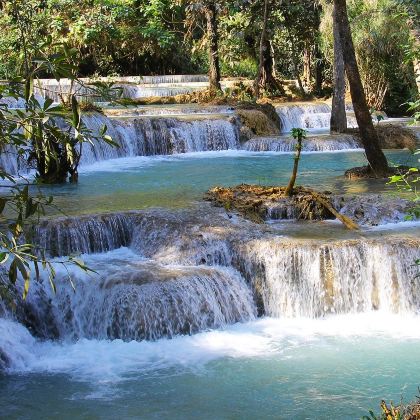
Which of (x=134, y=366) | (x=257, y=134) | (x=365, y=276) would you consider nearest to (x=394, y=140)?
(x=257, y=134)

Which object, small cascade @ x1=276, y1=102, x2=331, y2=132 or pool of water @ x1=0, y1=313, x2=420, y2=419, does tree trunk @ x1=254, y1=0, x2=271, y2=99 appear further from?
pool of water @ x1=0, y1=313, x2=420, y2=419

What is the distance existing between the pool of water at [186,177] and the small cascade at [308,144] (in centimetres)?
36

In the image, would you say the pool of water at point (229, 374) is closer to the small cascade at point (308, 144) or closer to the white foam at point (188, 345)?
the white foam at point (188, 345)

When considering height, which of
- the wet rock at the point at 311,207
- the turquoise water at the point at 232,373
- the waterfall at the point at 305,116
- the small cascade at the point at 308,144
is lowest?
the turquoise water at the point at 232,373

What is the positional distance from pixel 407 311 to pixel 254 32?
16831mm

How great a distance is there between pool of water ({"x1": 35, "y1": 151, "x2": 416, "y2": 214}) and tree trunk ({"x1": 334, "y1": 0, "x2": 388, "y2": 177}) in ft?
1.89

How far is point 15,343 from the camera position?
751 centimetres

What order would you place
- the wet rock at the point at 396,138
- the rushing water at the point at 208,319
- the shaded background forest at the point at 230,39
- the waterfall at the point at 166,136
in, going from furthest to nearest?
the shaded background forest at the point at 230,39, the wet rock at the point at 396,138, the waterfall at the point at 166,136, the rushing water at the point at 208,319

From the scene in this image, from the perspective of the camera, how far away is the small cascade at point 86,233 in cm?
916

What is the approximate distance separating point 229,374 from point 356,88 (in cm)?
659

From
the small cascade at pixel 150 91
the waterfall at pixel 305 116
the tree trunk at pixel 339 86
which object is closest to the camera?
the tree trunk at pixel 339 86

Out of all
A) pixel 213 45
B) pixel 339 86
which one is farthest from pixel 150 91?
pixel 339 86

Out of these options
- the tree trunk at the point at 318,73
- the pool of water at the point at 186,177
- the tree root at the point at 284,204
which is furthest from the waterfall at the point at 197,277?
the tree trunk at the point at 318,73

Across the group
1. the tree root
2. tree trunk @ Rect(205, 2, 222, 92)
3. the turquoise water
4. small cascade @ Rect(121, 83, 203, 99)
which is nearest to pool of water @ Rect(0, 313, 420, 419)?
A: the turquoise water
